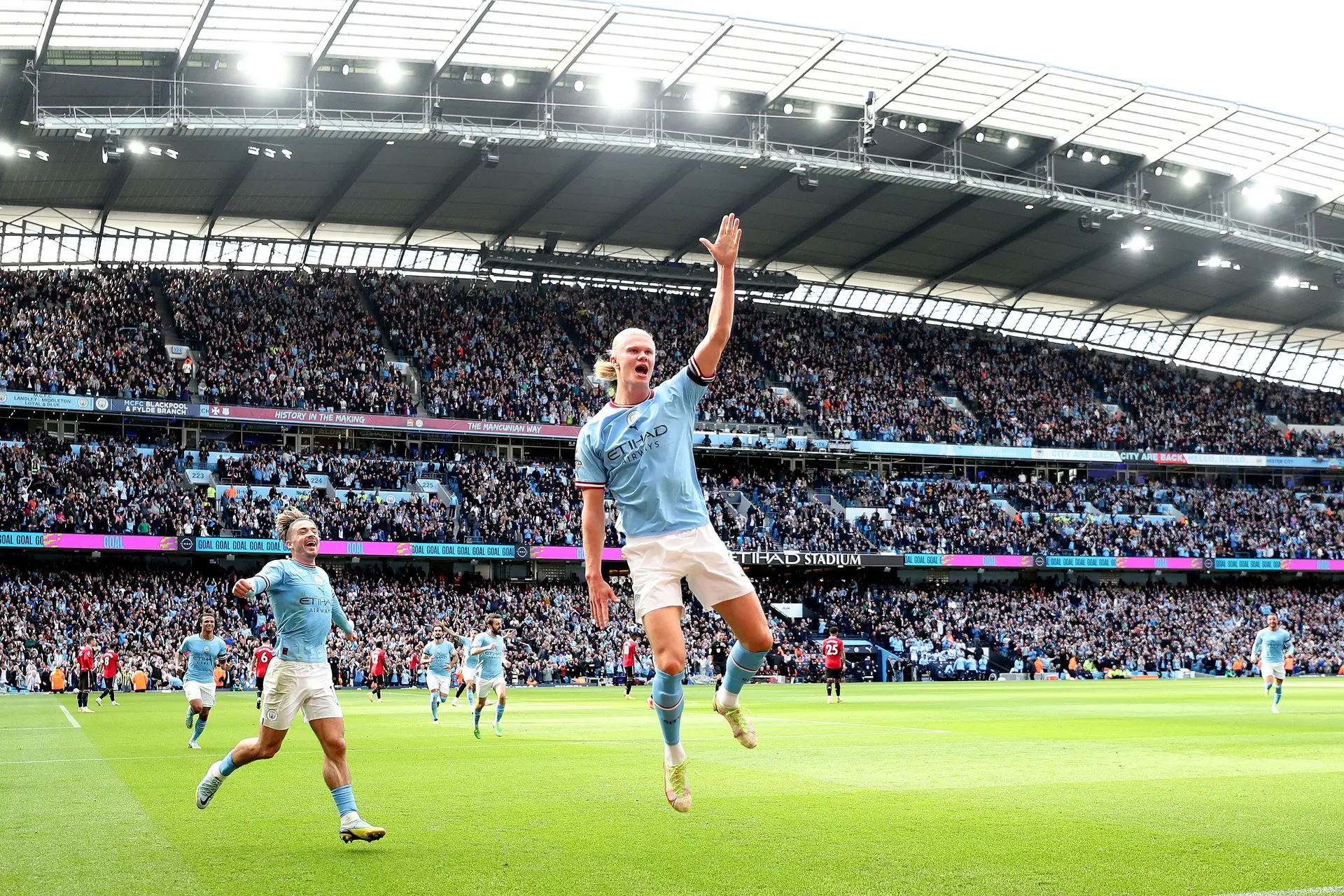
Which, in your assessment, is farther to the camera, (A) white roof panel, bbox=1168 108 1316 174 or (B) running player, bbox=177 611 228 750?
(A) white roof panel, bbox=1168 108 1316 174

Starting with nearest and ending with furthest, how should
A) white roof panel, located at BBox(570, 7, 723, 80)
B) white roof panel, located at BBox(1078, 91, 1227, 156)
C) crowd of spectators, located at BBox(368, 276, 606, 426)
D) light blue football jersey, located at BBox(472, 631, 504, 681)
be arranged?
light blue football jersey, located at BBox(472, 631, 504, 681)
white roof panel, located at BBox(570, 7, 723, 80)
white roof panel, located at BBox(1078, 91, 1227, 156)
crowd of spectators, located at BBox(368, 276, 606, 426)

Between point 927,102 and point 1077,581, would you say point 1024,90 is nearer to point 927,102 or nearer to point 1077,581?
point 927,102

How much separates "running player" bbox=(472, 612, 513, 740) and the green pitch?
0.65m

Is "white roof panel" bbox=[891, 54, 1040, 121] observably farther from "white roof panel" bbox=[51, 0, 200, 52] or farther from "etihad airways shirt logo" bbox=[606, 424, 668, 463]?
"etihad airways shirt logo" bbox=[606, 424, 668, 463]

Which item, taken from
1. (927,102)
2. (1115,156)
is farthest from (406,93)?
(1115,156)

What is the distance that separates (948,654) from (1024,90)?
76.2ft

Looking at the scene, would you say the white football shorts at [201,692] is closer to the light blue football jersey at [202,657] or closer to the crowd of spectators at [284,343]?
the light blue football jersey at [202,657]

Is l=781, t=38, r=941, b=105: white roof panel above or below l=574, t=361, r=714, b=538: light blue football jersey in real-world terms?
above

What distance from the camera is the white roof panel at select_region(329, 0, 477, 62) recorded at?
40.3m

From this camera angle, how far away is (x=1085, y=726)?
72.6ft

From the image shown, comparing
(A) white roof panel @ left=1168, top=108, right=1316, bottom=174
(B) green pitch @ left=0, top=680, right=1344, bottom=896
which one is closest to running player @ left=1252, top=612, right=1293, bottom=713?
(B) green pitch @ left=0, top=680, right=1344, bottom=896

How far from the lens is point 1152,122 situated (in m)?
49.3

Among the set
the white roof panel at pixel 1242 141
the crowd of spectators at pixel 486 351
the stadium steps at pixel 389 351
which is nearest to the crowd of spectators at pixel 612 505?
the crowd of spectators at pixel 486 351

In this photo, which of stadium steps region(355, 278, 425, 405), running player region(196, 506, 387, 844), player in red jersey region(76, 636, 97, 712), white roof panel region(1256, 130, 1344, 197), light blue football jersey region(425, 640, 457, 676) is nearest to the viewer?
running player region(196, 506, 387, 844)
